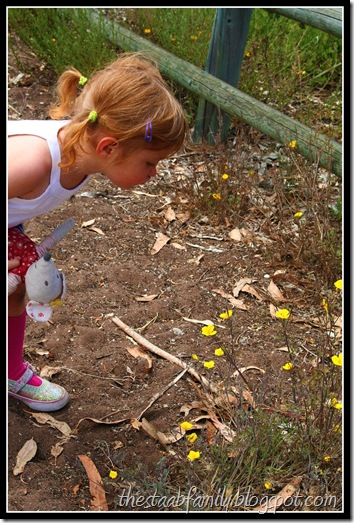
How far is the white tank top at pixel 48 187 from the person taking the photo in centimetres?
240

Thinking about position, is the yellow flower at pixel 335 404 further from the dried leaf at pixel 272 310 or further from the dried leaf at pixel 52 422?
the dried leaf at pixel 272 310

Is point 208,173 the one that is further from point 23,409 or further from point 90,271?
point 23,409

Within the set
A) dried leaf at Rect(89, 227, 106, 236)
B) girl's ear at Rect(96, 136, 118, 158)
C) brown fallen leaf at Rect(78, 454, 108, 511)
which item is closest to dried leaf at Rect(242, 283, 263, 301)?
dried leaf at Rect(89, 227, 106, 236)

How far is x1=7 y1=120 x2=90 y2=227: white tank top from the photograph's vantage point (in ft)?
7.86

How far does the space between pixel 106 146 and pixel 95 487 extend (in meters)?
1.13

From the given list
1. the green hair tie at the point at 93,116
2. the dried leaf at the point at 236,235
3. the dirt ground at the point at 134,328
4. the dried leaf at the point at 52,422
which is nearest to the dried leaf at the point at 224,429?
the dirt ground at the point at 134,328

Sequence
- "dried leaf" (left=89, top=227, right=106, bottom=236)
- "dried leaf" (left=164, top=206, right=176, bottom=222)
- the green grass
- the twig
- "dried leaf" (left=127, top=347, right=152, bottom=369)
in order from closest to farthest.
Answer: the twig < "dried leaf" (left=127, top=347, right=152, bottom=369) < "dried leaf" (left=89, top=227, right=106, bottom=236) < "dried leaf" (left=164, top=206, right=176, bottom=222) < the green grass

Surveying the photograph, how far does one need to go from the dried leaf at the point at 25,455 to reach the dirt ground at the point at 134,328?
14 mm

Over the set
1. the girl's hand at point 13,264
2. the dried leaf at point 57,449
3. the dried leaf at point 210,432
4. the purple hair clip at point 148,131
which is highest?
the purple hair clip at point 148,131

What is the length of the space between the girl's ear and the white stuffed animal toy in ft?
0.82

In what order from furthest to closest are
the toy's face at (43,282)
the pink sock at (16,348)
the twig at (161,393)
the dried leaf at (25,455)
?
the twig at (161,393), the pink sock at (16,348), the dried leaf at (25,455), the toy's face at (43,282)

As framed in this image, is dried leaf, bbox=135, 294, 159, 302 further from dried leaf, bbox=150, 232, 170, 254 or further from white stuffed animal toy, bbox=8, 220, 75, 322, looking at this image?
white stuffed animal toy, bbox=8, 220, 75, 322

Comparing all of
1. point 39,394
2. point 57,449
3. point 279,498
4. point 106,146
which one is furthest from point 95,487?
point 106,146

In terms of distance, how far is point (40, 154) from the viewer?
92.7 inches
